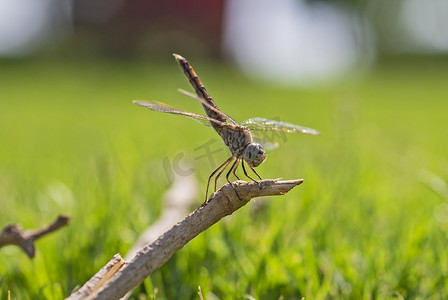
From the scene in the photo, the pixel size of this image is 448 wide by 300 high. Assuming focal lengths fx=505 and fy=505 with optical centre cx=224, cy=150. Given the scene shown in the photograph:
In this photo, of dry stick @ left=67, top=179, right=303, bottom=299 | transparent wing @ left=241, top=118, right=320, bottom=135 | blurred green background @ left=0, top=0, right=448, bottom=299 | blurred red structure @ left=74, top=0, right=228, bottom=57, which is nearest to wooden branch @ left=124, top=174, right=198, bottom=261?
blurred green background @ left=0, top=0, right=448, bottom=299

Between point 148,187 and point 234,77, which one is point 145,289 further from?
point 234,77

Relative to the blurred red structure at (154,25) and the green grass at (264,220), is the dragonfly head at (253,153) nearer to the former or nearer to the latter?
the green grass at (264,220)

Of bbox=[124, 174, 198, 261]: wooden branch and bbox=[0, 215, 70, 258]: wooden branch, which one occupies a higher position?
bbox=[0, 215, 70, 258]: wooden branch

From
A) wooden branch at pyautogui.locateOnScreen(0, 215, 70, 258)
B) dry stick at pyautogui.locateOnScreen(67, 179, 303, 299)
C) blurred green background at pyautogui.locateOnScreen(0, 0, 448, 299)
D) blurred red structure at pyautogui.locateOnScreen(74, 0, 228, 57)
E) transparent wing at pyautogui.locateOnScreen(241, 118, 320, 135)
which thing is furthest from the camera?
blurred red structure at pyautogui.locateOnScreen(74, 0, 228, 57)

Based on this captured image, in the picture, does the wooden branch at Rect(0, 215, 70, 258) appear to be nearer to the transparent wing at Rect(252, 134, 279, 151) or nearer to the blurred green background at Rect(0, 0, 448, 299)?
the blurred green background at Rect(0, 0, 448, 299)

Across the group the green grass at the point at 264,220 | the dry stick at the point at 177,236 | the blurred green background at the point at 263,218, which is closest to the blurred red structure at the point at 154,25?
the blurred green background at the point at 263,218

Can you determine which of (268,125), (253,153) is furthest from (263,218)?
(253,153)

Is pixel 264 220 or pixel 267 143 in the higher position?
pixel 267 143

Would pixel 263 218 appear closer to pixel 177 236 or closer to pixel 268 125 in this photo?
pixel 268 125

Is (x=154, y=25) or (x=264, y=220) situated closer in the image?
(x=264, y=220)
